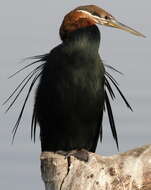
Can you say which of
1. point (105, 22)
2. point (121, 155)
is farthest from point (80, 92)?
point (121, 155)

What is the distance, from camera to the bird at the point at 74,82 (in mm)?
5945

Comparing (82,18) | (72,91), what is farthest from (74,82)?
(82,18)

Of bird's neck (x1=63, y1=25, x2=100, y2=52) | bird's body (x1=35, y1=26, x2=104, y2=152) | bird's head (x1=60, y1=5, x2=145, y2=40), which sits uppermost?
bird's head (x1=60, y1=5, x2=145, y2=40)

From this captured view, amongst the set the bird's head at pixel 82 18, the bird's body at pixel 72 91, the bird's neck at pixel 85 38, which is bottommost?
the bird's body at pixel 72 91

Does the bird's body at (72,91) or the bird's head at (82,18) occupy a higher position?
the bird's head at (82,18)

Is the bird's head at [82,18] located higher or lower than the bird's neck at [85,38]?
higher

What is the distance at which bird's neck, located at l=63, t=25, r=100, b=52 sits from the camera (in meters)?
5.94

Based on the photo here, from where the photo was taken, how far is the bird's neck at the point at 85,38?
5.94m

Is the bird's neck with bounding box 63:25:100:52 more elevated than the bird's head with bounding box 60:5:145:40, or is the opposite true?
the bird's head with bounding box 60:5:145:40

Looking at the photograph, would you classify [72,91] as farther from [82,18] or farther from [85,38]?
[82,18]

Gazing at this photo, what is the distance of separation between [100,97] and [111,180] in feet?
5.44

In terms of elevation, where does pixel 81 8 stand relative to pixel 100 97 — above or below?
above

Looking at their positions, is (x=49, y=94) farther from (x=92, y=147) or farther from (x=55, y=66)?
(x=92, y=147)

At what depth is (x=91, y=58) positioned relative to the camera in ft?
19.6
